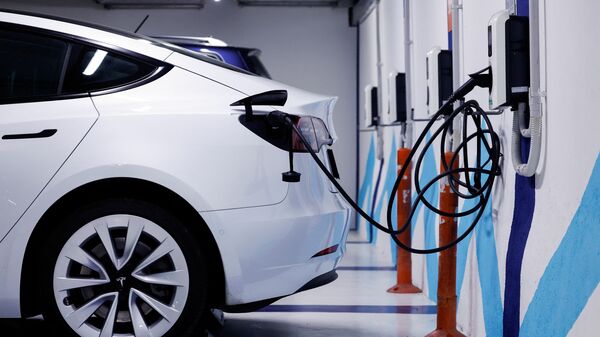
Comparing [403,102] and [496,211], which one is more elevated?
[403,102]

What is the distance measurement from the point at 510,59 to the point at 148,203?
1438mm

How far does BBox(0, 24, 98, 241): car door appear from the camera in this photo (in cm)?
334

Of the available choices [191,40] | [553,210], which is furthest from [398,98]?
[553,210]

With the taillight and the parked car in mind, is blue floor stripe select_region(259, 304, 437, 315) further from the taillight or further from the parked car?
the parked car

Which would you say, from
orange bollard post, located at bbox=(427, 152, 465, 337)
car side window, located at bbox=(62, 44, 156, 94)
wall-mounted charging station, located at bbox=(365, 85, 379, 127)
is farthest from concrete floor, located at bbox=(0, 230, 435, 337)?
wall-mounted charging station, located at bbox=(365, 85, 379, 127)

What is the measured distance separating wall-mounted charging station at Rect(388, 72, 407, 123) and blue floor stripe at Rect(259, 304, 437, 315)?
63.5 inches

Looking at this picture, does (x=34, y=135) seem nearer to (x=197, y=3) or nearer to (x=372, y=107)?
(x=372, y=107)

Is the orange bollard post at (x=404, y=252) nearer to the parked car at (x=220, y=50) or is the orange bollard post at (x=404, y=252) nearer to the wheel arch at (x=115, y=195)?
the parked car at (x=220, y=50)

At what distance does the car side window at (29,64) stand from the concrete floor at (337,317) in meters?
1.19

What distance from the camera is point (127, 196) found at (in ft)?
11.1

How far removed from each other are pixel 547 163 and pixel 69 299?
71.7 inches

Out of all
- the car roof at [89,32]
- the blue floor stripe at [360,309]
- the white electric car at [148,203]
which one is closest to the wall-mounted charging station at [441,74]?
the blue floor stripe at [360,309]

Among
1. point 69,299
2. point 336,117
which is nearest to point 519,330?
point 69,299

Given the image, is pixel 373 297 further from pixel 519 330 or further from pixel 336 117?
pixel 336 117
